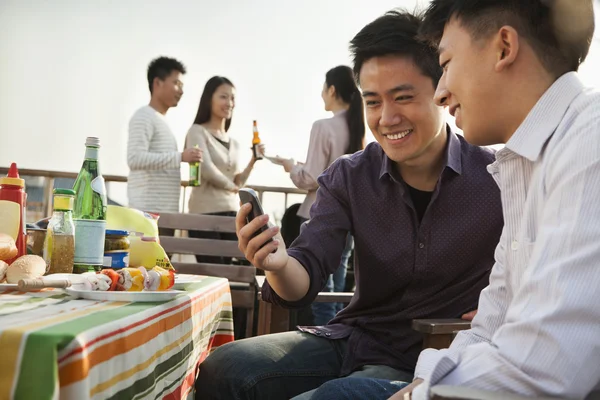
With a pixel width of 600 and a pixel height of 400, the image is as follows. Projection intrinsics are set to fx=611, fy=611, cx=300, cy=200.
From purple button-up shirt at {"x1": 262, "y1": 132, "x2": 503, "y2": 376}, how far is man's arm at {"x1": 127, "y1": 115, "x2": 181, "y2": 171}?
6.64 ft

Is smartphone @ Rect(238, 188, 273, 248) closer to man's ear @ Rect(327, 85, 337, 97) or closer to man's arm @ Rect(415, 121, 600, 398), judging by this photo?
man's arm @ Rect(415, 121, 600, 398)

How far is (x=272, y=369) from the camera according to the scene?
1.60 meters

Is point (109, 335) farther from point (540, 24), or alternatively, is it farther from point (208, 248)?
point (208, 248)

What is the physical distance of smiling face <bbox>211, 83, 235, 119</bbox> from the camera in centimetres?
404

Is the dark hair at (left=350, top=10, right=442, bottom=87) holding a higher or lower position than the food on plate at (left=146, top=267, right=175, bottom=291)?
higher

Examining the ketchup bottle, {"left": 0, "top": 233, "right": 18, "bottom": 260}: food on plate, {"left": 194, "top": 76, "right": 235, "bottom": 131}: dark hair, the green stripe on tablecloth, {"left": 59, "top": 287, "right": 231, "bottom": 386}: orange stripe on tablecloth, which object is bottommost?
the green stripe on tablecloth

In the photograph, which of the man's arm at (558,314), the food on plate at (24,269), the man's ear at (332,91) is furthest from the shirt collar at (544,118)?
the man's ear at (332,91)

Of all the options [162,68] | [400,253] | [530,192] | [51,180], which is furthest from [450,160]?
[51,180]

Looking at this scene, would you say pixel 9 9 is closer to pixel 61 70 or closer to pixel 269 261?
pixel 61 70

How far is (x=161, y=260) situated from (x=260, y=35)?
18.4ft

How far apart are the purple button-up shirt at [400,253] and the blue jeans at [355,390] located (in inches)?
15.5

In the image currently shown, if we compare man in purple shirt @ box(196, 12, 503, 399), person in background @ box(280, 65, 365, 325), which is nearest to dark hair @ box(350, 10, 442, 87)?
man in purple shirt @ box(196, 12, 503, 399)

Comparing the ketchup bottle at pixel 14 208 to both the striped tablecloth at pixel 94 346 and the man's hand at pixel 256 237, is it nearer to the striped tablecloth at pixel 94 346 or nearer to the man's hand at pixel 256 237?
the striped tablecloth at pixel 94 346

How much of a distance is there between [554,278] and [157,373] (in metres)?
0.68
